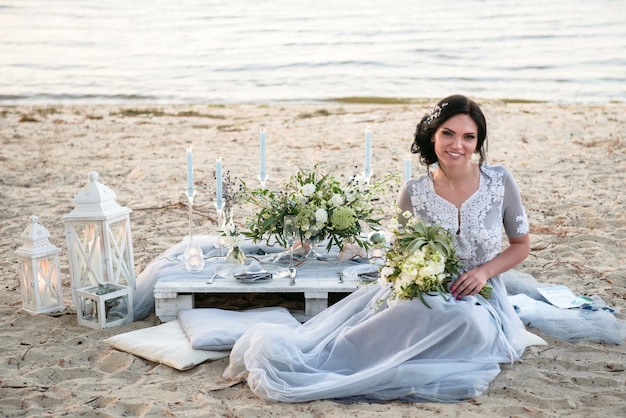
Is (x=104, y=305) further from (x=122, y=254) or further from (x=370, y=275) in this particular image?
(x=370, y=275)

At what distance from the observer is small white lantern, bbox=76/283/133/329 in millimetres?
5094

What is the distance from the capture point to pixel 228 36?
79.3 feet

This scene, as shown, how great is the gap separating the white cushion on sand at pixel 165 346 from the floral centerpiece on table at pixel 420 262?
1.15 m

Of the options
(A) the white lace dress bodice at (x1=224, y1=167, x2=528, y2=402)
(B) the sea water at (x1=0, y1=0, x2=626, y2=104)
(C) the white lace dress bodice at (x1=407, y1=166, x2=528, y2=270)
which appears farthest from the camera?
(B) the sea water at (x1=0, y1=0, x2=626, y2=104)

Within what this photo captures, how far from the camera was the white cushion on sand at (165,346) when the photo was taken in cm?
451

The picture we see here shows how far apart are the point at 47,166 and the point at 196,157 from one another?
185 centimetres

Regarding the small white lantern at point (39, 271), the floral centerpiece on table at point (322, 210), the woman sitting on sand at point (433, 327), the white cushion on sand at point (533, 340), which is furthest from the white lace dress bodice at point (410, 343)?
the small white lantern at point (39, 271)

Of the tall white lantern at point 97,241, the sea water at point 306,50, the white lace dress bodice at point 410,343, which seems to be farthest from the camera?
the sea water at point 306,50

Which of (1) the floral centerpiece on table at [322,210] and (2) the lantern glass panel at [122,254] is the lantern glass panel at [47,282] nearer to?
(2) the lantern glass panel at [122,254]

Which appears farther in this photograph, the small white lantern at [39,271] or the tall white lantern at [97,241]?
the small white lantern at [39,271]

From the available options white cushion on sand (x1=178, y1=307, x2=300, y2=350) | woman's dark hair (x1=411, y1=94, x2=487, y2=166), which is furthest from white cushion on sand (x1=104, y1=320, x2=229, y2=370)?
woman's dark hair (x1=411, y1=94, x2=487, y2=166)

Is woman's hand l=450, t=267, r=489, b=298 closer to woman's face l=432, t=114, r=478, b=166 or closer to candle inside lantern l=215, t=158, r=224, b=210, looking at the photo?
woman's face l=432, t=114, r=478, b=166

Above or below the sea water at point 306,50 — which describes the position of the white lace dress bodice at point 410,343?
below

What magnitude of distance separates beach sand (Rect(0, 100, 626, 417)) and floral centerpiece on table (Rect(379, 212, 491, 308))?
1.96ft
